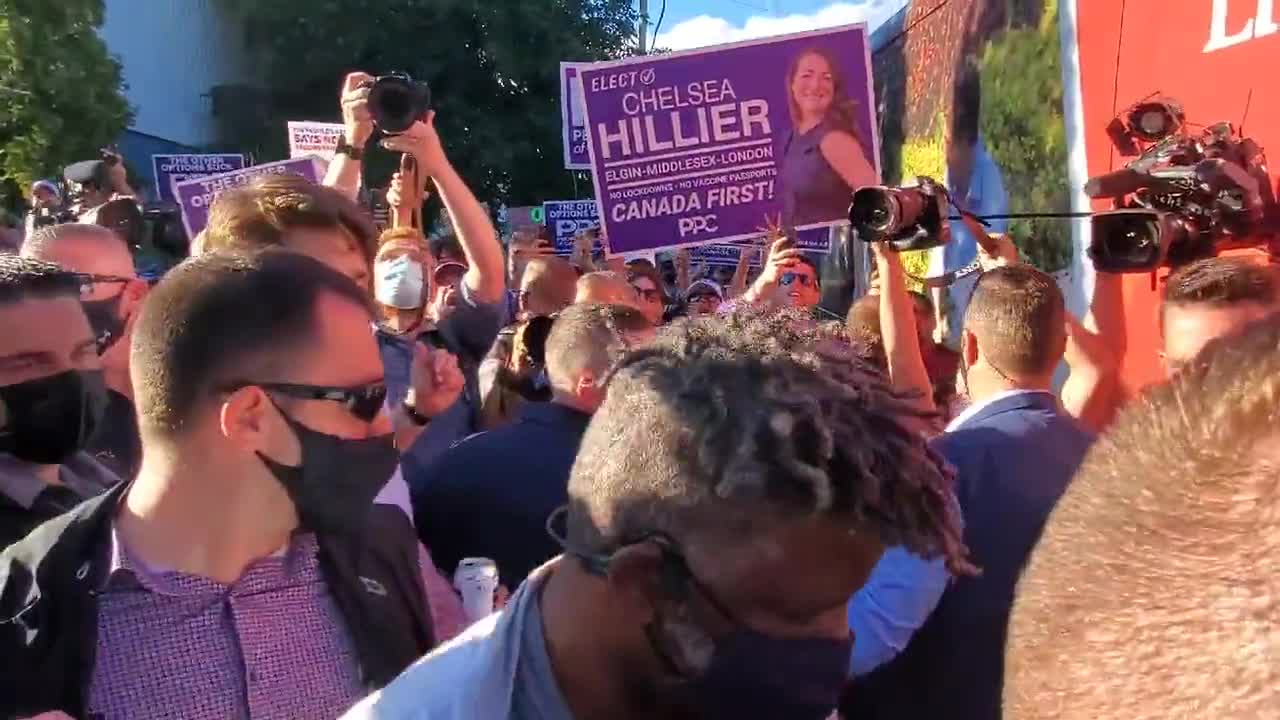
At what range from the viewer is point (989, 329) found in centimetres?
311

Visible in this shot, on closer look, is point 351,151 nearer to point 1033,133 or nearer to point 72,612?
point 72,612

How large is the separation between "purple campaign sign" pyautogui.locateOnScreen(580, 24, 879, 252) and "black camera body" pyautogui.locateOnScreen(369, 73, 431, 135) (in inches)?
83.4

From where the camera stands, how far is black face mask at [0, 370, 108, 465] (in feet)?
7.84

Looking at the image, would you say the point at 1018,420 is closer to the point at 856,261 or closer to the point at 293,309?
the point at 293,309

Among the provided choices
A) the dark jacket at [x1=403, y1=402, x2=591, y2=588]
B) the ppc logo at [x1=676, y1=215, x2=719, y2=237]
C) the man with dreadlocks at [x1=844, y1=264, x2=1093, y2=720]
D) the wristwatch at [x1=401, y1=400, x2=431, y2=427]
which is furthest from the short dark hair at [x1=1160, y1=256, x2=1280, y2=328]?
the ppc logo at [x1=676, y1=215, x2=719, y2=237]

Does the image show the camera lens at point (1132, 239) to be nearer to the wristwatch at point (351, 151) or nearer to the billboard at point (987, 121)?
the billboard at point (987, 121)

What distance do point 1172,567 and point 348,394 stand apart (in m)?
1.50

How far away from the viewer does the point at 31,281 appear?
2453 mm

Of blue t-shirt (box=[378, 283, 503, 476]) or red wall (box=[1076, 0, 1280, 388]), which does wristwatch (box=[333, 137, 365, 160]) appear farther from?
red wall (box=[1076, 0, 1280, 388])

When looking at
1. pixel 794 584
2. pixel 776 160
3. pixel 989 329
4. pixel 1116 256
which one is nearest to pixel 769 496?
pixel 794 584

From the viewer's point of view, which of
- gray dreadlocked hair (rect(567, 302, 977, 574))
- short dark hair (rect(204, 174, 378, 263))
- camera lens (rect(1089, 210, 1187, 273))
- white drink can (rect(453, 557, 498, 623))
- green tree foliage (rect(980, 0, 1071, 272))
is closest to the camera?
gray dreadlocked hair (rect(567, 302, 977, 574))

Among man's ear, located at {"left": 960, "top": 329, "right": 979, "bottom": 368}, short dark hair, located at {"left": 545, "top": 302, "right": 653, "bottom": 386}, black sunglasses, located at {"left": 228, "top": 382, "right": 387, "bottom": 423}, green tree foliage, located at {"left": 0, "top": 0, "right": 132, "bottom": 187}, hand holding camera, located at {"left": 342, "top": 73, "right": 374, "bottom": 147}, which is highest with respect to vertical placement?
green tree foliage, located at {"left": 0, "top": 0, "right": 132, "bottom": 187}

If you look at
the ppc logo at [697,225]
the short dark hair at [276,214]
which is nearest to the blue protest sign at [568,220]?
the ppc logo at [697,225]

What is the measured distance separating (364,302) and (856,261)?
9.04m
